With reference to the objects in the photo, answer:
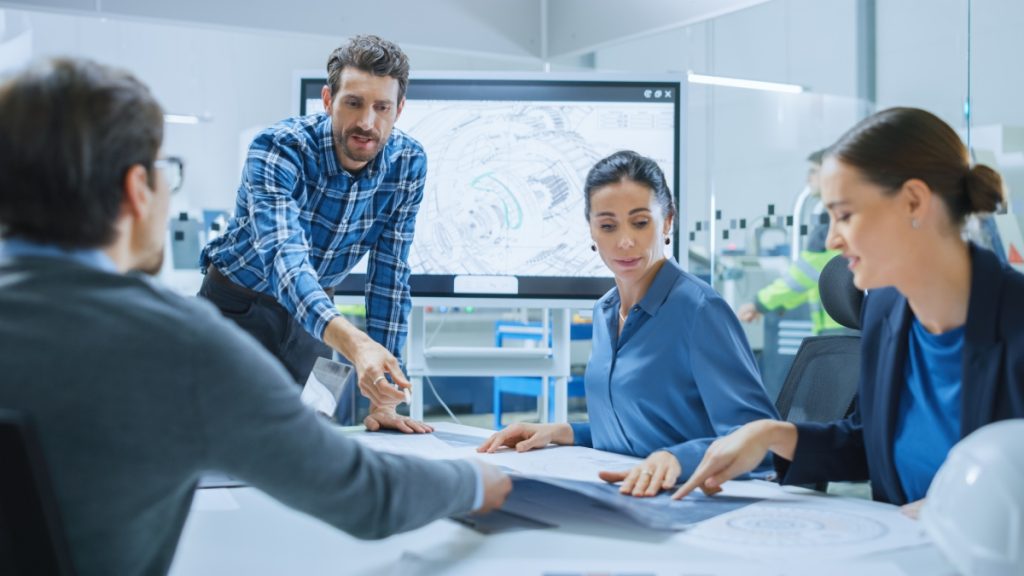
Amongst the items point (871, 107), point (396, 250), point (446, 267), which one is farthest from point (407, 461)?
point (871, 107)

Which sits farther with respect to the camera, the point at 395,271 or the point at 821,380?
the point at 395,271

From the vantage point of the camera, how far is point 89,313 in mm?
755

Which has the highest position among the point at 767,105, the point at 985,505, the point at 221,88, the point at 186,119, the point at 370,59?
the point at 221,88

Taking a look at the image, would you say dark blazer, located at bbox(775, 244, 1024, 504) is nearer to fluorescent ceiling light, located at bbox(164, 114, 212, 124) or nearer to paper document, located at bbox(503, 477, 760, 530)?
paper document, located at bbox(503, 477, 760, 530)

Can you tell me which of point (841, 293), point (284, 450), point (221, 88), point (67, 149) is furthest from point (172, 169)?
point (221, 88)

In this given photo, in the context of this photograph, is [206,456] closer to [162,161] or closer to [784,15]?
[162,161]

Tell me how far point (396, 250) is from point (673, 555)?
1558 mm

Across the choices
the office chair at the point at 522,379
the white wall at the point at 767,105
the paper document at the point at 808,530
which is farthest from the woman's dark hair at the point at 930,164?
the office chair at the point at 522,379

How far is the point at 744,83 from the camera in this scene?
5.14 meters

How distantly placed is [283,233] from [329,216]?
28cm

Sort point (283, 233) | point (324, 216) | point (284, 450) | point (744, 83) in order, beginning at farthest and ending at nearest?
point (744, 83) → point (324, 216) → point (283, 233) → point (284, 450)

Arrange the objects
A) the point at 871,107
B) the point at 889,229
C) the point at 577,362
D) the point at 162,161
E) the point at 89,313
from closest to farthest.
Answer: the point at 89,313 → the point at 162,161 → the point at 889,229 → the point at 871,107 → the point at 577,362

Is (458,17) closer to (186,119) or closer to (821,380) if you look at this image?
(821,380)

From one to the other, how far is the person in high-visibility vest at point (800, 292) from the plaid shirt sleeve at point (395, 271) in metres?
3.10
